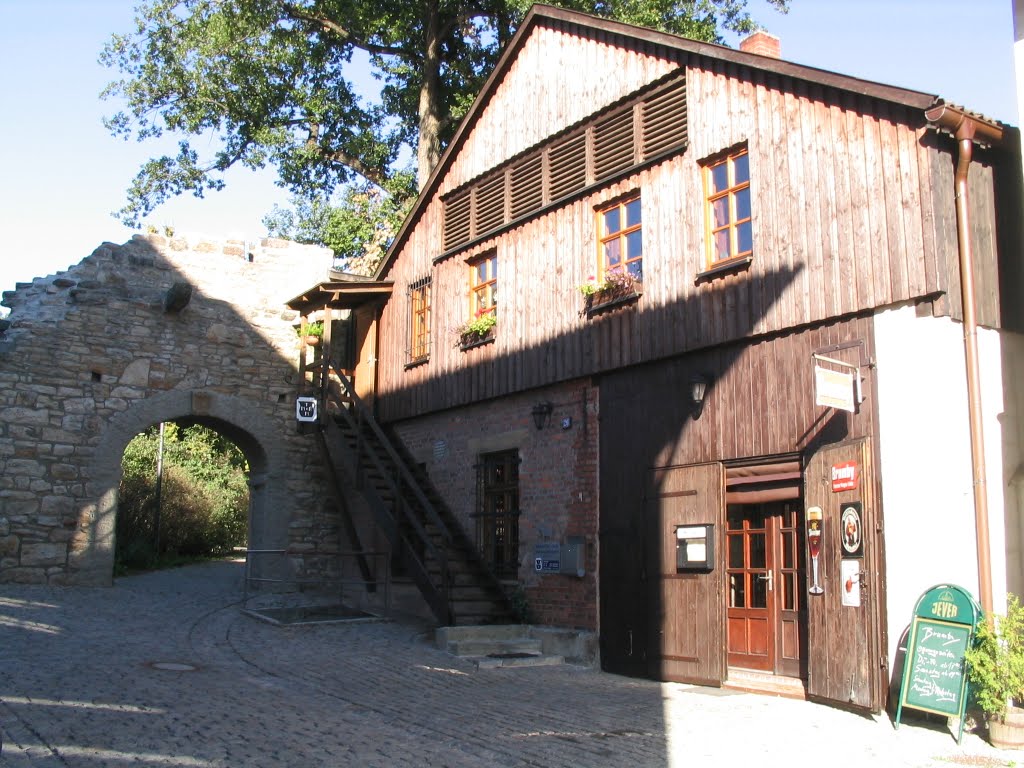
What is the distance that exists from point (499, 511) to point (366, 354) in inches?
186

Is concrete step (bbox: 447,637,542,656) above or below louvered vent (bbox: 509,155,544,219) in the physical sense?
below

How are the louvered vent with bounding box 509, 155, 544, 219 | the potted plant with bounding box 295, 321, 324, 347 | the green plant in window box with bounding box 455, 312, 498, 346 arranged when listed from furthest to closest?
the potted plant with bounding box 295, 321, 324, 347
the green plant in window box with bounding box 455, 312, 498, 346
the louvered vent with bounding box 509, 155, 544, 219

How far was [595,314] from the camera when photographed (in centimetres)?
1149

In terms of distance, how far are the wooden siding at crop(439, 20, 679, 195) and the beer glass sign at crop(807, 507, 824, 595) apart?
517 centimetres

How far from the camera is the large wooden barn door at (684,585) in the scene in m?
9.62

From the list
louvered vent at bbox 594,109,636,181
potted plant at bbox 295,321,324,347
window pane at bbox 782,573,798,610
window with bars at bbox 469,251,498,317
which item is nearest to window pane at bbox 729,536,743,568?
window pane at bbox 782,573,798,610

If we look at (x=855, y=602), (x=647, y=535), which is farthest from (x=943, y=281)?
(x=647, y=535)

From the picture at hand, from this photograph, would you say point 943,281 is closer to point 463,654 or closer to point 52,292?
point 463,654

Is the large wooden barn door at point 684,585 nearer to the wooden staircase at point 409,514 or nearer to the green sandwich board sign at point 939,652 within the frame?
the green sandwich board sign at point 939,652

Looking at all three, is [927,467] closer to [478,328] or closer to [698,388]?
[698,388]

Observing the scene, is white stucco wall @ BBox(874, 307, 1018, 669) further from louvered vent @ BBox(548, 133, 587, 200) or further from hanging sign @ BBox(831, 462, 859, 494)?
louvered vent @ BBox(548, 133, 587, 200)

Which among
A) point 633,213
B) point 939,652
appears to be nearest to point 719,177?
point 633,213

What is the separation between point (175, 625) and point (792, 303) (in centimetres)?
788

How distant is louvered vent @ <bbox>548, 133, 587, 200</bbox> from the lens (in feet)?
40.3
